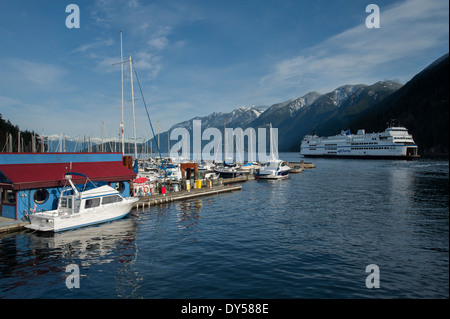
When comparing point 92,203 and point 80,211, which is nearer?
point 80,211

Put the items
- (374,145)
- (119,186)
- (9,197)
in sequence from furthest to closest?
(374,145) < (119,186) < (9,197)

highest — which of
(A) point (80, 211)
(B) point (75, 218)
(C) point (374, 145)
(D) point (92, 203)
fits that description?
(C) point (374, 145)

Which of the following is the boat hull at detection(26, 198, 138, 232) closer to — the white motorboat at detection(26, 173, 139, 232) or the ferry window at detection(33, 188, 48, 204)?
the white motorboat at detection(26, 173, 139, 232)

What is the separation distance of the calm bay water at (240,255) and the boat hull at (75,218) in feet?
2.28

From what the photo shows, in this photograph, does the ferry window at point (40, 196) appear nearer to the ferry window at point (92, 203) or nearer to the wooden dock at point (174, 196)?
the ferry window at point (92, 203)

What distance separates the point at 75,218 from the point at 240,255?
15157 mm

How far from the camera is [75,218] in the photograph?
78.6ft

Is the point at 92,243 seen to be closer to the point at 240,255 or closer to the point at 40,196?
the point at 40,196

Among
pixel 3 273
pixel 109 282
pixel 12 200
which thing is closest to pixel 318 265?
pixel 109 282

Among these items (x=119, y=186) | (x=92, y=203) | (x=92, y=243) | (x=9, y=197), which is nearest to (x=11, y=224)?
(x=9, y=197)

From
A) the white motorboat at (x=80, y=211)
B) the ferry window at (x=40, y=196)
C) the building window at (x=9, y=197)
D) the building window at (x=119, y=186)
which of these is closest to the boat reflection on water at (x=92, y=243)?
the white motorboat at (x=80, y=211)

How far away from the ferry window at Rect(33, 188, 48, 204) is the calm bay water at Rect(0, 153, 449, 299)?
3.65 metres

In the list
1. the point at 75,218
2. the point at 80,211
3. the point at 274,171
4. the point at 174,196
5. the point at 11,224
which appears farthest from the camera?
the point at 274,171
